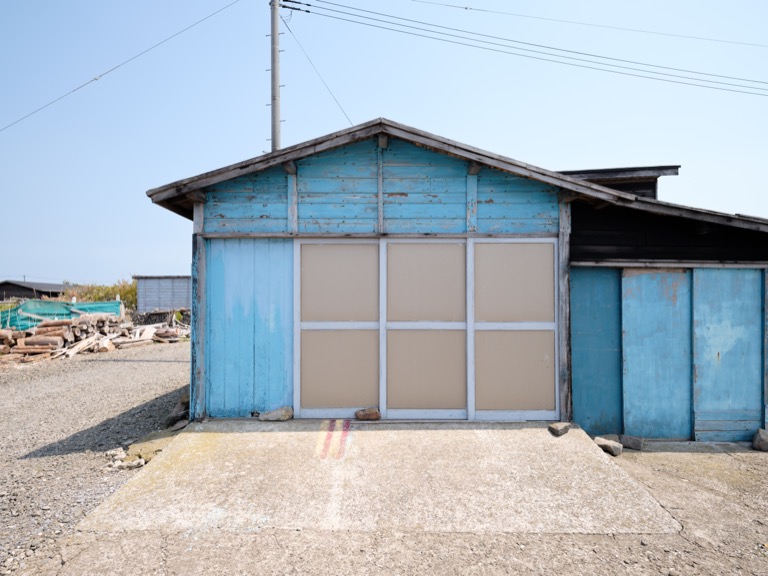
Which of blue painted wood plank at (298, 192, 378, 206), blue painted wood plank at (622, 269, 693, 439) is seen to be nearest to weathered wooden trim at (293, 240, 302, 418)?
blue painted wood plank at (298, 192, 378, 206)

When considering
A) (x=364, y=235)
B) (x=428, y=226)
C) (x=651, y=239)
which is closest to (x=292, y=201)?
(x=364, y=235)

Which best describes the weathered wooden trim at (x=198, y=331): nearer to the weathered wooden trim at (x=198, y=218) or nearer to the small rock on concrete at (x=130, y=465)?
the weathered wooden trim at (x=198, y=218)

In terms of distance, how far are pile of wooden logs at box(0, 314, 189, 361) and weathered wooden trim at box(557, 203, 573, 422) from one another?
15.6 metres

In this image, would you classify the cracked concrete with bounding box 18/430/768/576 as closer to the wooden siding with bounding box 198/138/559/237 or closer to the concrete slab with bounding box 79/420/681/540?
the concrete slab with bounding box 79/420/681/540

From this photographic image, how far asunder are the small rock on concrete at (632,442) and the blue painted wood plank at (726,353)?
101 cm

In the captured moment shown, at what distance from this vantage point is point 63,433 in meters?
5.89

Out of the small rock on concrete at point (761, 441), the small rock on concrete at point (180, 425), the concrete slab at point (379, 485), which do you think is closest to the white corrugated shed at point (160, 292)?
the small rock on concrete at point (180, 425)

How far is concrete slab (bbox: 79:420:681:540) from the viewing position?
3.31 m

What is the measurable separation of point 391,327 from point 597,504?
294 cm

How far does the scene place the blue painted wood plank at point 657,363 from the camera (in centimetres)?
562

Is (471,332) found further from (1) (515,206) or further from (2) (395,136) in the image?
(2) (395,136)

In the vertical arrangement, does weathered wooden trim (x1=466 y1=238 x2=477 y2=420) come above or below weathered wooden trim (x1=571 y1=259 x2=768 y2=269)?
below

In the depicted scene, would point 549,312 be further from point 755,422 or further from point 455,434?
point 755,422

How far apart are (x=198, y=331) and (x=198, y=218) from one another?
60.8 inches
